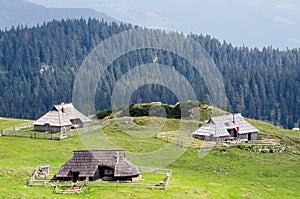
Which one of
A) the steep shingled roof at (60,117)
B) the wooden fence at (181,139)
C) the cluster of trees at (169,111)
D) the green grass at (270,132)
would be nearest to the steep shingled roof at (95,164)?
the wooden fence at (181,139)

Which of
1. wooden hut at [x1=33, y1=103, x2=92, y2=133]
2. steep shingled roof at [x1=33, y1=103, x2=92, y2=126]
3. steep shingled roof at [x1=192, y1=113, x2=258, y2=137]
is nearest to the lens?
steep shingled roof at [x1=192, y1=113, x2=258, y2=137]

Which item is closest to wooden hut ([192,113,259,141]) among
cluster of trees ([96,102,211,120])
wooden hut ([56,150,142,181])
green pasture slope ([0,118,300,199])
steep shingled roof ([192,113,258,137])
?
steep shingled roof ([192,113,258,137])

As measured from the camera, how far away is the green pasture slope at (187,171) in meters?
50.8

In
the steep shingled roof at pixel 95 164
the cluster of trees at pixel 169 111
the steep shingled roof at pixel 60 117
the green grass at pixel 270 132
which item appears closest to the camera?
the steep shingled roof at pixel 95 164

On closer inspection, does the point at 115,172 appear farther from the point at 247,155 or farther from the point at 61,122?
the point at 61,122

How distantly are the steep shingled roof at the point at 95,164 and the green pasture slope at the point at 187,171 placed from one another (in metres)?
3.49

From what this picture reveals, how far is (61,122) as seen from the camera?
8669 centimetres

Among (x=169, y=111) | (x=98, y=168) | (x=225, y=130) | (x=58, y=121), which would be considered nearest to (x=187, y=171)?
(x=98, y=168)

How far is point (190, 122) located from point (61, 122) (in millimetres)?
24301

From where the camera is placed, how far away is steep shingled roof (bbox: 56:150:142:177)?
55.7 metres

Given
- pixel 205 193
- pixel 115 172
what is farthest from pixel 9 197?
pixel 205 193

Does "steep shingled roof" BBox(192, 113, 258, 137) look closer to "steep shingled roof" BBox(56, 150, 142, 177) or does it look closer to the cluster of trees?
the cluster of trees

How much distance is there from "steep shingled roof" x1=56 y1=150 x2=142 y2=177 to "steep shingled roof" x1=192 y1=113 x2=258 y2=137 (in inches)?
1113

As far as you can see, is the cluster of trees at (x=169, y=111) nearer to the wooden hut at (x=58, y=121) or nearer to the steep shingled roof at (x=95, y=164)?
the wooden hut at (x=58, y=121)
